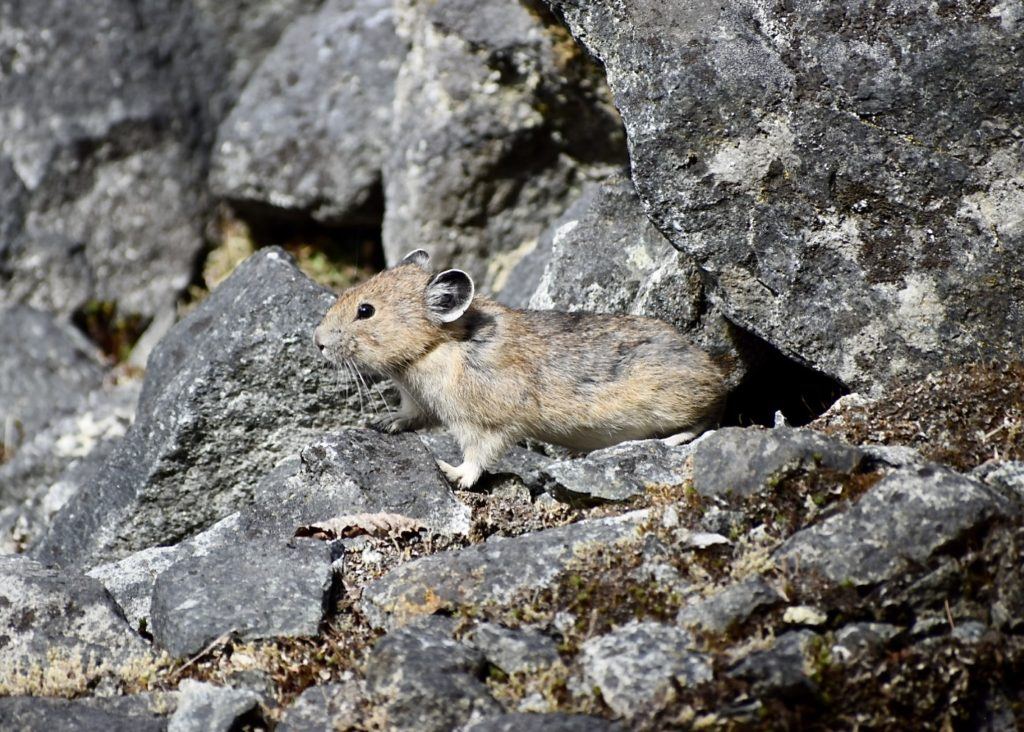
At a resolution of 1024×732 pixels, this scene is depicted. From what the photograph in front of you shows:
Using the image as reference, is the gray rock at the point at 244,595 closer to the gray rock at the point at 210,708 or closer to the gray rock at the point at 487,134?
the gray rock at the point at 210,708

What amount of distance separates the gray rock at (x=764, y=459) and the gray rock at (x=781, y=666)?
1.00 meters

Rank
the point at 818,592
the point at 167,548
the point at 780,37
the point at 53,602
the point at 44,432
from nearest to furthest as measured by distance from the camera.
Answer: the point at 818,592 < the point at 53,602 < the point at 780,37 < the point at 167,548 < the point at 44,432

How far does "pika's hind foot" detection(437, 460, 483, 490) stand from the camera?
8.55m

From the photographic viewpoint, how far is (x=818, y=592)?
19.1 ft

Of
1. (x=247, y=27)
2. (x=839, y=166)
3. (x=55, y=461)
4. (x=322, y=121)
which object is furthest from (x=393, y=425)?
(x=247, y=27)

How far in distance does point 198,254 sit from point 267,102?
2.09 m

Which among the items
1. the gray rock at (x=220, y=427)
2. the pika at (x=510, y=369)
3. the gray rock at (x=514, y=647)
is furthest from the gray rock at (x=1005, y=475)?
the gray rock at (x=220, y=427)

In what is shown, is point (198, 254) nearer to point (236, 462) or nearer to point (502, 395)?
point (236, 462)

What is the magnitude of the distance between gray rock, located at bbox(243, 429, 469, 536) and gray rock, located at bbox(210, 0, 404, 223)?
6.23 meters

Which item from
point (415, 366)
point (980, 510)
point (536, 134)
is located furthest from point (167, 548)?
point (536, 134)

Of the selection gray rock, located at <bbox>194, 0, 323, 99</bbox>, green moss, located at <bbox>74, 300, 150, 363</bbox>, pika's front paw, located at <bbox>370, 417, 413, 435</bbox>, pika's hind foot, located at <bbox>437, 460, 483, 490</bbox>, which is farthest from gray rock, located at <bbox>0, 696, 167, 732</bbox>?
gray rock, located at <bbox>194, 0, 323, 99</bbox>

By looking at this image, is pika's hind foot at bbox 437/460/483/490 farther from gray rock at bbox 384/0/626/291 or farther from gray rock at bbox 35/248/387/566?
gray rock at bbox 384/0/626/291

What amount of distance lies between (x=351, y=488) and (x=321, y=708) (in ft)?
6.89

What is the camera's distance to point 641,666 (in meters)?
5.61
